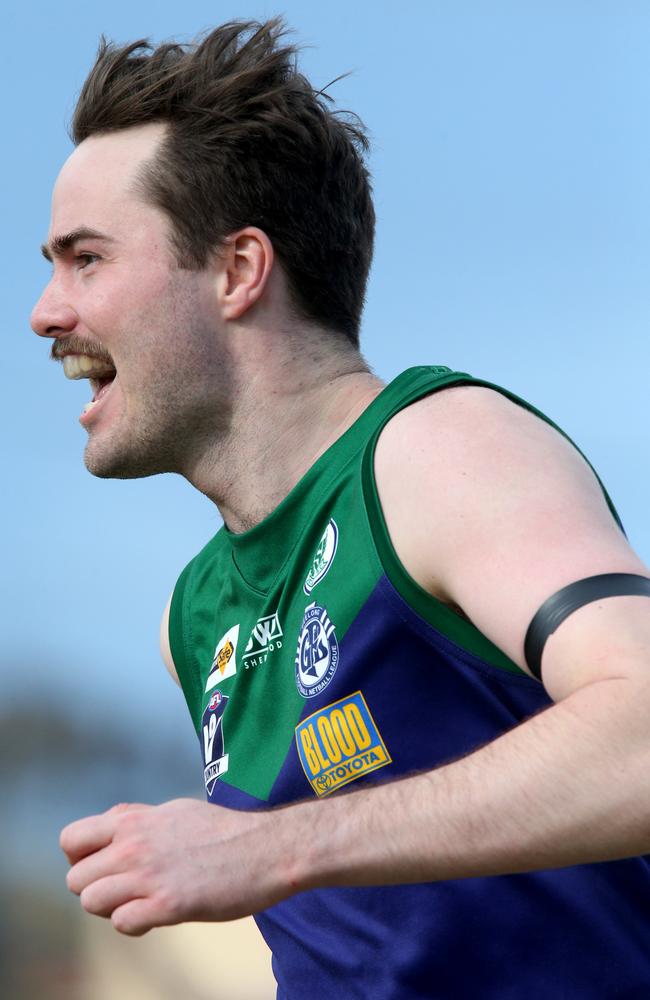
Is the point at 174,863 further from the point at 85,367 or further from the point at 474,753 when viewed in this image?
the point at 85,367

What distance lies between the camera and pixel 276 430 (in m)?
3.24

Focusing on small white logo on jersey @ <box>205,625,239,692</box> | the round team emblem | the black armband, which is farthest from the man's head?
the black armband

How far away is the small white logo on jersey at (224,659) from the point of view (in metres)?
3.21

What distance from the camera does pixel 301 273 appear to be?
11.4ft

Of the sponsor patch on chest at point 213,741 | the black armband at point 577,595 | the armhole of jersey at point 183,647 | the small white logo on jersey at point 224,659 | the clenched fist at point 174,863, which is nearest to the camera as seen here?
the clenched fist at point 174,863

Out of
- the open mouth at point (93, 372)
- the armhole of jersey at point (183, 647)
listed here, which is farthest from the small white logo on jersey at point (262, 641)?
the open mouth at point (93, 372)

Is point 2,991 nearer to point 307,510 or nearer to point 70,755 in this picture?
point 70,755

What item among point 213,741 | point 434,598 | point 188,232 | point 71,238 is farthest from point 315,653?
point 71,238

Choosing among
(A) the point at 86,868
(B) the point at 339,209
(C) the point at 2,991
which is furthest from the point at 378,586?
(C) the point at 2,991

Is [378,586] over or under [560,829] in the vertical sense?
over

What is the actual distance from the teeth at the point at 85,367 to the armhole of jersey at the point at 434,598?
1100mm

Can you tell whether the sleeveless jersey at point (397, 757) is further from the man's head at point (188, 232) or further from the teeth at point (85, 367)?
the teeth at point (85, 367)

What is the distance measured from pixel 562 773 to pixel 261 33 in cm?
250

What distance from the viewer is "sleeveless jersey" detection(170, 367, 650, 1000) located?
247 cm
